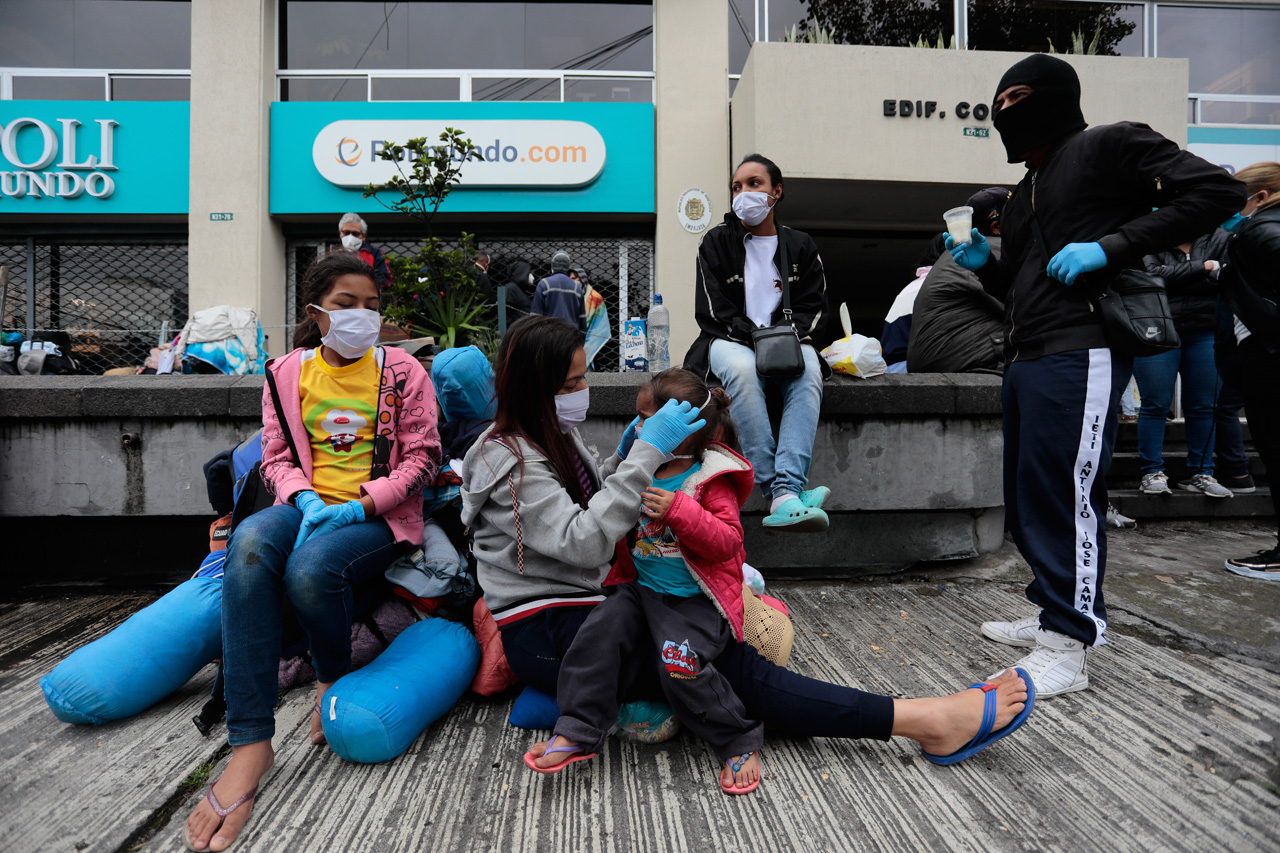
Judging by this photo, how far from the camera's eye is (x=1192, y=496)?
15.9 ft

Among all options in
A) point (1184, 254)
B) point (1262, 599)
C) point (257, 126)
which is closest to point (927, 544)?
point (1262, 599)

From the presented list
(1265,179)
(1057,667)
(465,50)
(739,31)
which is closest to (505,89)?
(465,50)

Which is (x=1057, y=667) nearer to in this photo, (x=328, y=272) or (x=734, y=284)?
(x=734, y=284)

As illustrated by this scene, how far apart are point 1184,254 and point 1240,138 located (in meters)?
6.63

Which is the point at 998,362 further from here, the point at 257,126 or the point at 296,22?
the point at 296,22

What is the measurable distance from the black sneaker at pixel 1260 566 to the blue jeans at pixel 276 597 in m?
4.22

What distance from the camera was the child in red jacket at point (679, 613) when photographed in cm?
186

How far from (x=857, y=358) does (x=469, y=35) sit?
26.2ft

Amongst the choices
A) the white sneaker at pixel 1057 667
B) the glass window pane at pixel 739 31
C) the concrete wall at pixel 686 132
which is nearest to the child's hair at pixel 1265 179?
the white sneaker at pixel 1057 667

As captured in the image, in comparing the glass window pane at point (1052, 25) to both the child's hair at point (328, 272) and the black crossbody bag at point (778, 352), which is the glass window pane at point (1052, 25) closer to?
the black crossbody bag at point (778, 352)

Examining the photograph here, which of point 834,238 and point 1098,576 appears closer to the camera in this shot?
point 1098,576

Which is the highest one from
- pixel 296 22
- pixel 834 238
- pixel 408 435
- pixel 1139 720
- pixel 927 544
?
pixel 296 22

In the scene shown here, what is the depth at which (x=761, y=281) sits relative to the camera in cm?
348

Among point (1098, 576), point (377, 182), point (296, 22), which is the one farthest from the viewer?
point (296, 22)
